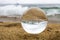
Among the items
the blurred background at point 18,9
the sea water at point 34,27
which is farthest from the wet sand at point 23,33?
the blurred background at point 18,9

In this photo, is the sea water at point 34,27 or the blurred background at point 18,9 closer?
the sea water at point 34,27

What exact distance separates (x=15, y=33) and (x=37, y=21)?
89 millimetres

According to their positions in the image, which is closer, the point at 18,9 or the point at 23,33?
the point at 23,33

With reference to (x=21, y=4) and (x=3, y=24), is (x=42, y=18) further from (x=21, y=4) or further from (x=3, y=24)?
(x=21, y=4)

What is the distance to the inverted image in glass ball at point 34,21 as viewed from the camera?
522 mm

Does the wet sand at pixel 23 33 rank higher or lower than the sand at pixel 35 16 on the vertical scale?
lower

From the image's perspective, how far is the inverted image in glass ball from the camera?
0.52 metres

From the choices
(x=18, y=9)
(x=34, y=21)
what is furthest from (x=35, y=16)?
(x=18, y=9)

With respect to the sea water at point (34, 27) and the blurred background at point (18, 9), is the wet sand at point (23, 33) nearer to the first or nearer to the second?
the sea water at point (34, 27)

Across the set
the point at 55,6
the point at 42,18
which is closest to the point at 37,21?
the point at 42,18

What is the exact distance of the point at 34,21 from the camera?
54cm

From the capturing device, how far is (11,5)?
894 millimetres

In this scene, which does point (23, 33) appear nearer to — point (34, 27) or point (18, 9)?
point (34, 27)

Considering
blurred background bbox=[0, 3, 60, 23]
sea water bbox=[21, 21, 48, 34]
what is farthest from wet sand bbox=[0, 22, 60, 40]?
blurred background bbox=[0, 3, 60, 23]
